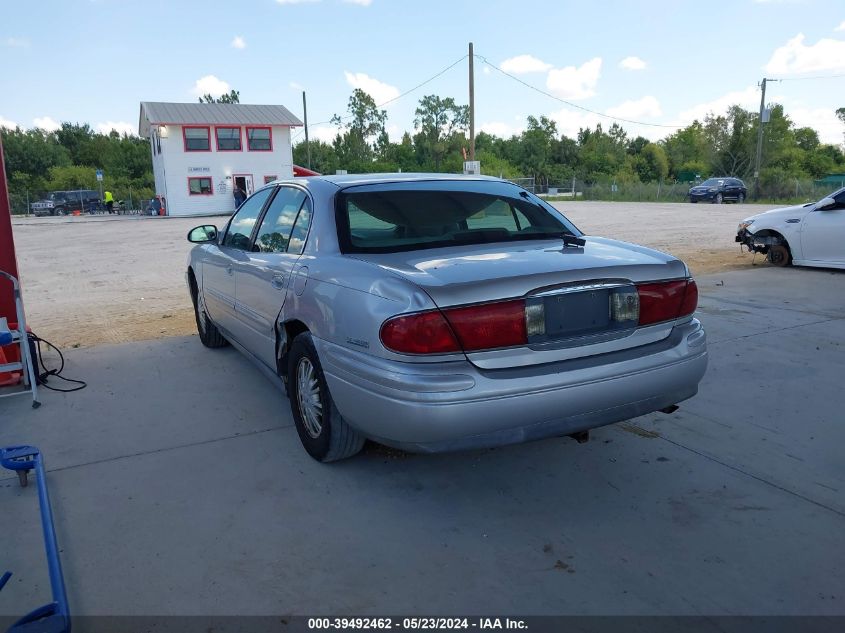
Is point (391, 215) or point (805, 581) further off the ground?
point (391, 215)

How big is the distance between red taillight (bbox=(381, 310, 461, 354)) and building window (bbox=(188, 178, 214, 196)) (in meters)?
42.3

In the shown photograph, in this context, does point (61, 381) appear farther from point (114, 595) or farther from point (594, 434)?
point (594, 434)

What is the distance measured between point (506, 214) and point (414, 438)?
171 centimetres

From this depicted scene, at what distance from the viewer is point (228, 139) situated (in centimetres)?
4259

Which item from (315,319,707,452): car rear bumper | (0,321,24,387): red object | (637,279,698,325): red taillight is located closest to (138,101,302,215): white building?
(0,321,24,387): red object

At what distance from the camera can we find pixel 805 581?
251cm

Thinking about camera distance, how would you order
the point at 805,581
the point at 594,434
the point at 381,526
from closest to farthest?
the point at 805,581, the point at 381,526, the point at 594,434

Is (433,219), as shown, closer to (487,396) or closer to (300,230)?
(300,230)

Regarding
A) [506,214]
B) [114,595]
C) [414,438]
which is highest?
[506,214]

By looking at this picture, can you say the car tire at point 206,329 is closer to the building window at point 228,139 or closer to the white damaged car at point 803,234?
the white damaged car at point 803,234

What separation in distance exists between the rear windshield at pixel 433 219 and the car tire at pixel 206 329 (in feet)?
8.64

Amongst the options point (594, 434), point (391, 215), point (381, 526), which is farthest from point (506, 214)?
point (381, 526)

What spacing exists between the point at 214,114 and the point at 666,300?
4380cm

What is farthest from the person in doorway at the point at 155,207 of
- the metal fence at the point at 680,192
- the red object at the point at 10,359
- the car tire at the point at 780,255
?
the red object at the point at 10,359
